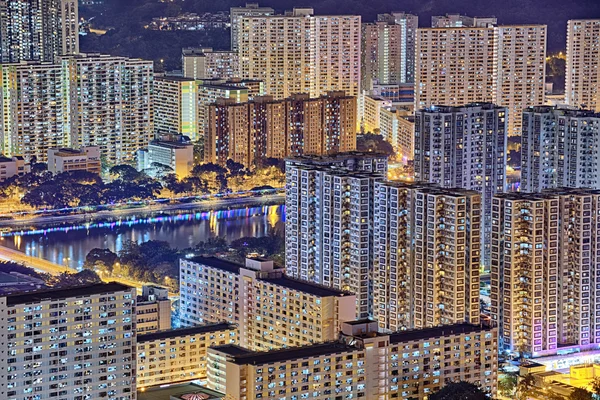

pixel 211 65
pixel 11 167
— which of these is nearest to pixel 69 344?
pixel 11 167

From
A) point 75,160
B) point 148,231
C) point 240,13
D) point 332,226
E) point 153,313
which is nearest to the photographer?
point 153,313

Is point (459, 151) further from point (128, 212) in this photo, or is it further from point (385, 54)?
point (385, 54)

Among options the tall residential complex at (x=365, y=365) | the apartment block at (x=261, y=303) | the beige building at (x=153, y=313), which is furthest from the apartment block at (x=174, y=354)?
the tall residential complex at (x=365, y=365)

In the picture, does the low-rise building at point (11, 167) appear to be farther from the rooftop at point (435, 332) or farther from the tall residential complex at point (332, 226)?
the rooftop at point (435, 332)

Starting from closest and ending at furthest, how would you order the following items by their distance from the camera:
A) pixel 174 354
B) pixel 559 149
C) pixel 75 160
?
pixel 174 354
pixel 559 149
pixel 75 160

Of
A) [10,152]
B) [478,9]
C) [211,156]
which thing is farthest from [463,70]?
[478,9]
